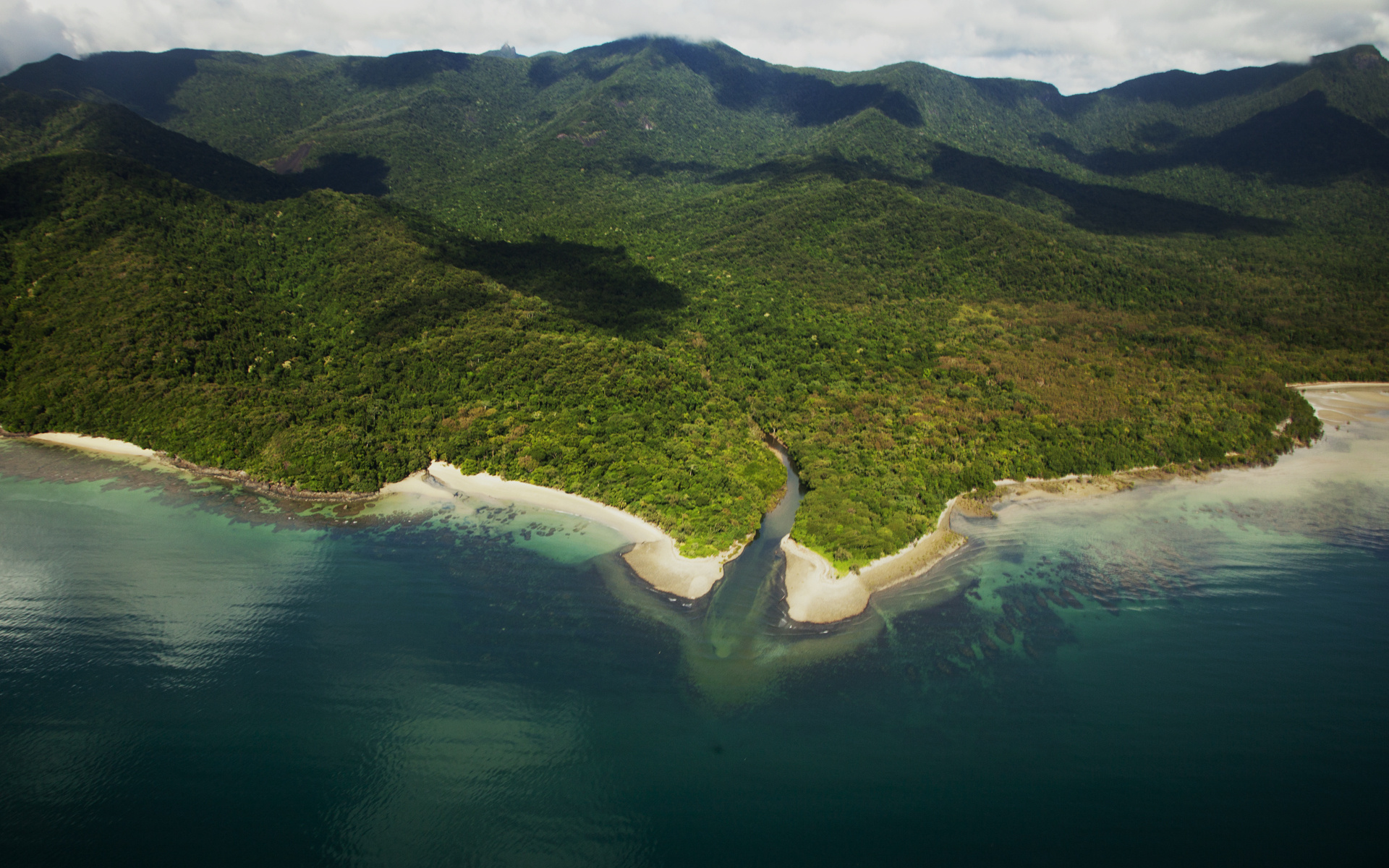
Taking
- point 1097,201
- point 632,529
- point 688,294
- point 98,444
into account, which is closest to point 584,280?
point 688,294

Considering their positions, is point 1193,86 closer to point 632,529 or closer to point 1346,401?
point 1346,401

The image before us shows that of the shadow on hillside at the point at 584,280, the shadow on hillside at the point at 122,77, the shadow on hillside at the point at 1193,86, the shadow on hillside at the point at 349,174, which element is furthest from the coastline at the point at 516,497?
the shadow on hillside at the point at 1193,86

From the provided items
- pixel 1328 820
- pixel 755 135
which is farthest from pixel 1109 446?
pixel 755 135

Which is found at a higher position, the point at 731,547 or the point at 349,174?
the point at 349,174

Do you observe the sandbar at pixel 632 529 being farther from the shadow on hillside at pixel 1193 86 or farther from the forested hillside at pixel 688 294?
the shadow on hillside at pixel 1193 86

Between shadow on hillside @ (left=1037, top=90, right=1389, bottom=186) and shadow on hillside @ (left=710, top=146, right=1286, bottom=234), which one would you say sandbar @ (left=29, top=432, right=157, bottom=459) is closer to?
shadow on hillside @ (left=710, top=146, right=1286, bottom=234)

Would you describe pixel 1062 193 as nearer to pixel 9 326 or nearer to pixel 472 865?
pixel 472 865
